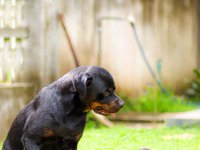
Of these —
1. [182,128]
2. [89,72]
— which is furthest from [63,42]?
[89,72]

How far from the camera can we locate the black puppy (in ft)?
12.6

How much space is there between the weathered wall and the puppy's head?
5257 millimetres

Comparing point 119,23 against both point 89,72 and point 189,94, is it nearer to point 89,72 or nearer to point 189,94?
Answer: point 189,94

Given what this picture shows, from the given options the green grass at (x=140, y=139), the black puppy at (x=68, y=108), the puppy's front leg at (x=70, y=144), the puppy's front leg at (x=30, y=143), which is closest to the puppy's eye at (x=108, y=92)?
the black puppy at (x=68, y=108)

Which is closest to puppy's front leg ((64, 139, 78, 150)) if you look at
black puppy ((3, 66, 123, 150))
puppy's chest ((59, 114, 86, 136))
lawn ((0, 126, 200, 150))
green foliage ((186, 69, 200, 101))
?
black puppy ((3, 66, 123, 150))

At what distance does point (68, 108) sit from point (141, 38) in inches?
255

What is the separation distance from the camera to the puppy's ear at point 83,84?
3805 mm

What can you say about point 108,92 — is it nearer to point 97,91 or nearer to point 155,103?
point 97,91

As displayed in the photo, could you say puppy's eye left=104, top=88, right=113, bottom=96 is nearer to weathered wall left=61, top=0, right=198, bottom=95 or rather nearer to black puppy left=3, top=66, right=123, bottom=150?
black puppy left=3, top=66, right=123, bottom=150

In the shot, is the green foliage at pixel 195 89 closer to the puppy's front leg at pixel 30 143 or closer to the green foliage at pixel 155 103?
the green foliage at pixel 155 103

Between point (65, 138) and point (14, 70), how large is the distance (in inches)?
152

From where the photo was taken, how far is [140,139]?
21.5 feet

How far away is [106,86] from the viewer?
3898 millimetres

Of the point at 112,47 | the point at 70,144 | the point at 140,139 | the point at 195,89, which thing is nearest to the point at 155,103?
the point at 112,47
